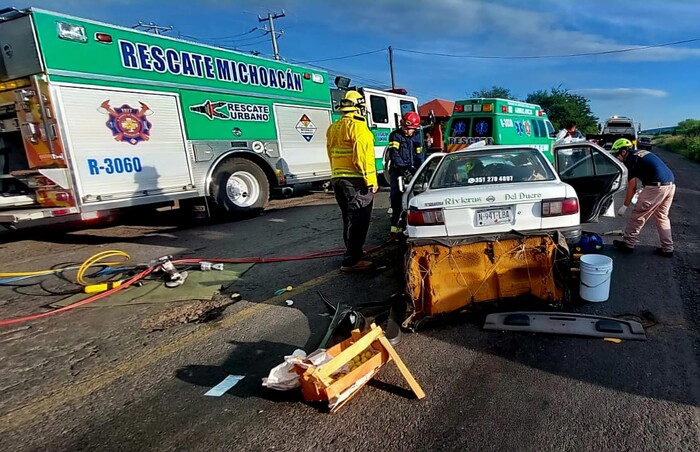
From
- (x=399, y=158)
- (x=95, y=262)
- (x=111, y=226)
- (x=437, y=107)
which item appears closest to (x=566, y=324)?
(x=399, y=158)

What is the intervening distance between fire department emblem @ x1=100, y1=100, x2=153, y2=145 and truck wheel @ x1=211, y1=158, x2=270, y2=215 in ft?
4.92

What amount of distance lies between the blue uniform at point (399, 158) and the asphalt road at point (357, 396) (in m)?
2.35

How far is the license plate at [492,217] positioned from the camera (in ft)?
11.7

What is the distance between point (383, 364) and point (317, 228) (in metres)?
4.81

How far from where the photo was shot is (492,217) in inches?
141

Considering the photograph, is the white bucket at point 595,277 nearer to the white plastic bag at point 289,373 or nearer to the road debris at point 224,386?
the white plastic bag at point 289,373

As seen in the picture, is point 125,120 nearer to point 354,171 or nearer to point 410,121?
point 354,171

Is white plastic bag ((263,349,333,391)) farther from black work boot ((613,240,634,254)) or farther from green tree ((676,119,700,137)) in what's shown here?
green tree ((676,119,700,137))

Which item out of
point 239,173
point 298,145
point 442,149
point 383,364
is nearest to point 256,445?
point 383,364

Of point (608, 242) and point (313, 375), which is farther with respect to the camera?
point (608, 242)

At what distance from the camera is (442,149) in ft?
39.9

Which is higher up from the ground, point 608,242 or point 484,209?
point 484,209

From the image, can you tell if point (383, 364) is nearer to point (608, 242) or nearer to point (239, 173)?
point (608, 242)

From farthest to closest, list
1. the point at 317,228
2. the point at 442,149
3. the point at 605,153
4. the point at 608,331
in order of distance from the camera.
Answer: the point at 442,149
the point at 317,228
the point at 605,153
the point at 608,331
